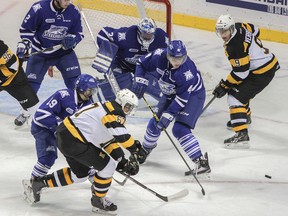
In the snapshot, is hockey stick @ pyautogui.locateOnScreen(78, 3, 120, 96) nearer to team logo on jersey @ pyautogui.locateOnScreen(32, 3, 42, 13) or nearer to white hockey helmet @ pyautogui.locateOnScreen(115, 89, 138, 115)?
team logo on jersey @ pyautogui.locateOnScreen(32, 3, 42, 13)

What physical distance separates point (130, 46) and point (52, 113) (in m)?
1.62

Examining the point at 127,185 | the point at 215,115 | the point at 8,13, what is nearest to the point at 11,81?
the point at 127,185

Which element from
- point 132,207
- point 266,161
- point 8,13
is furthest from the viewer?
point 8,13

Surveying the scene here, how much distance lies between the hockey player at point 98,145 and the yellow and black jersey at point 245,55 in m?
1.61

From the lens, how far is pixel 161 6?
7.95 meters

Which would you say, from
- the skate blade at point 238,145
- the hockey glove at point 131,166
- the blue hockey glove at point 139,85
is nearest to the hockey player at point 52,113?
the hockey glove at point 131,166

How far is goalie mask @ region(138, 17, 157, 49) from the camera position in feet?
21.9

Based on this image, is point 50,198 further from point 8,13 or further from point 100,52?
point 8,13

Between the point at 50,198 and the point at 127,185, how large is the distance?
1.83ft

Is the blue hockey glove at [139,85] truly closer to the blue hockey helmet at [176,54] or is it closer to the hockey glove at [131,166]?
the blue hockey helmet at [176,54]

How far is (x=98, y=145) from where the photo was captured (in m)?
5.30

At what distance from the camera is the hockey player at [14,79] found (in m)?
6.46

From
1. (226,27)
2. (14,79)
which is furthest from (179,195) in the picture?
(14,79)

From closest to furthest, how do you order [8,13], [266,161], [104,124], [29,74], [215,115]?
1. [104,124]
2. [266,161]
3. [29,74]
4. [215,115]
5. [8,13]
